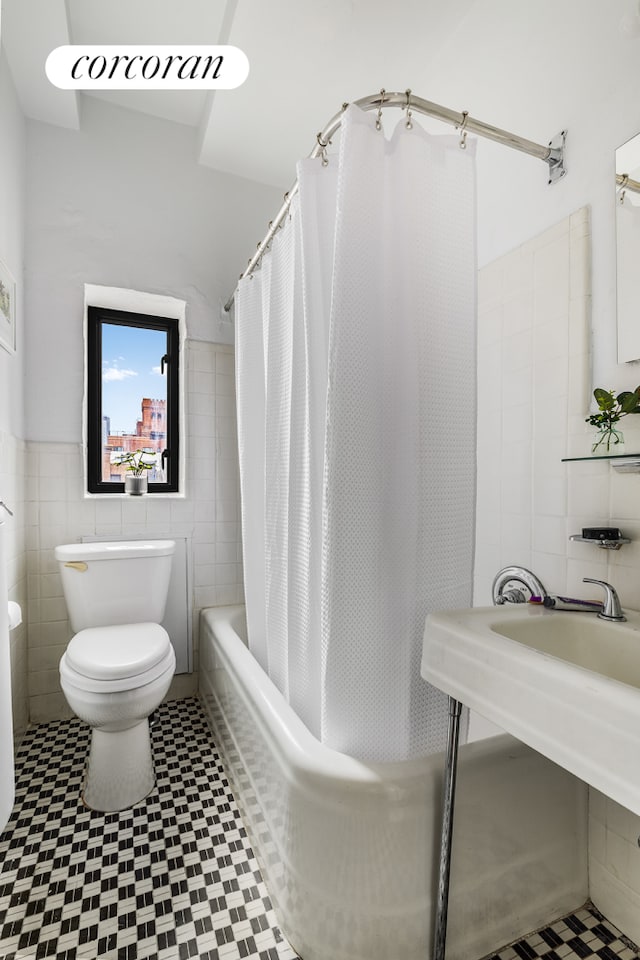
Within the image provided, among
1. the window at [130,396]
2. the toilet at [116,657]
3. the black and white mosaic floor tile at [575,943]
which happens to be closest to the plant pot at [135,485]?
the window at [130,396]

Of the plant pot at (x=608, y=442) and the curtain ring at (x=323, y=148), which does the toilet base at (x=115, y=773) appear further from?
the curtain ring at (x=323, y=148)

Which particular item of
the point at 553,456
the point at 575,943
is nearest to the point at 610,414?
the point at 553,456

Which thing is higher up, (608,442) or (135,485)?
(608,442)

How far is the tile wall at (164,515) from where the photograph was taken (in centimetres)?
200

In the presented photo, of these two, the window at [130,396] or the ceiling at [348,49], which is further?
the window at [130,396]

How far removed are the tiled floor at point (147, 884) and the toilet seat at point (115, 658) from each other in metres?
0.42

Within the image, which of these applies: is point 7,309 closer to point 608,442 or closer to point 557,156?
point 557,156

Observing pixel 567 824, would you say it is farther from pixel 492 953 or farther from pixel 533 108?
pixel 533 108

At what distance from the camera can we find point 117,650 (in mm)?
1619

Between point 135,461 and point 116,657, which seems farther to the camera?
point 135,461

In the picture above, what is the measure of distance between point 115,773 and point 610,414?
5.83 ft

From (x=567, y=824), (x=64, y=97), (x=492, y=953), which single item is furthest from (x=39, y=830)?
(x=64, y=97)

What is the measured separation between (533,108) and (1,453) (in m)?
1.95

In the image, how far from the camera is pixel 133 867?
4.35ft
